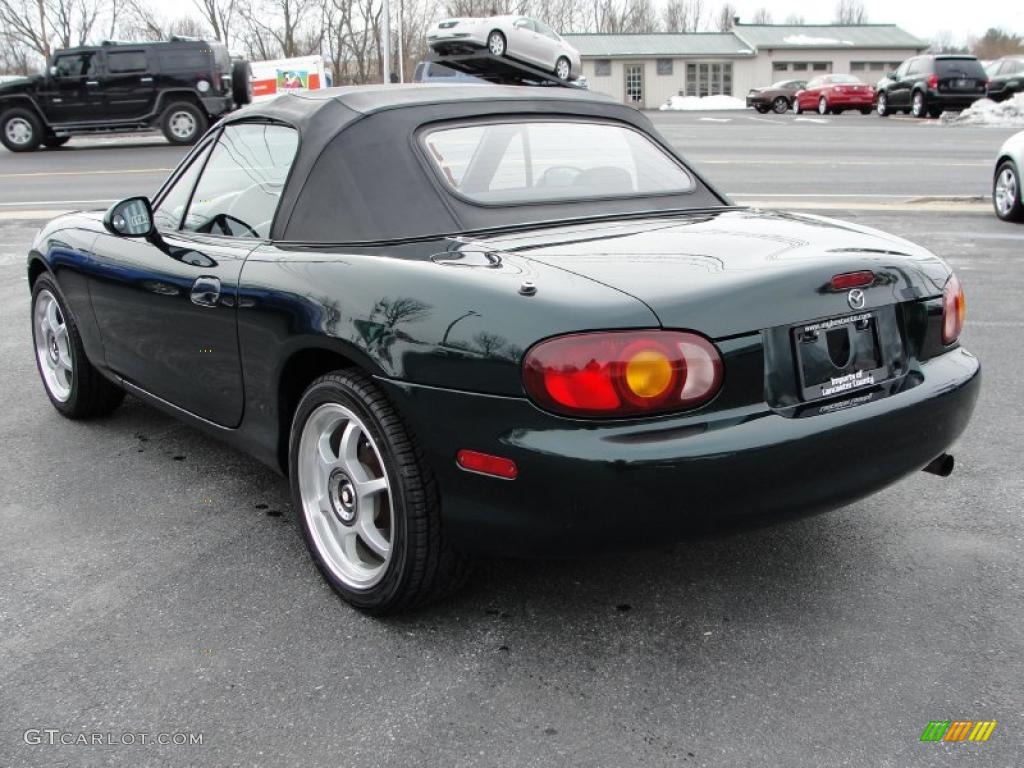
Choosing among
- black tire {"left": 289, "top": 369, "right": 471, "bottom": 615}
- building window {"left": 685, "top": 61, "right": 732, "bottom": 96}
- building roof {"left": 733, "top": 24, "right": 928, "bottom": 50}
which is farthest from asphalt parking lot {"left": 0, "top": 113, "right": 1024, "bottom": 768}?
building roof {"left": 733, "top": 24, "right": 928, "bottom": 50}

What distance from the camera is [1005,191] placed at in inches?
416

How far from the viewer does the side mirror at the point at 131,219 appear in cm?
375

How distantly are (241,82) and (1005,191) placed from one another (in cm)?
1829

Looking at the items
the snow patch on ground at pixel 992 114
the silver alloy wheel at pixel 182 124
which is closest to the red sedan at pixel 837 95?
the snow patch on ground at pixel 992 114

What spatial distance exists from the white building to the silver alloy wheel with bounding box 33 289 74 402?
57.5 metres

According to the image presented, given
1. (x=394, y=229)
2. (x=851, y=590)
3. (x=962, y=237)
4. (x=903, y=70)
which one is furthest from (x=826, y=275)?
(x=903, y=70)

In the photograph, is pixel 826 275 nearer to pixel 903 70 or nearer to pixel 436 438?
pixel 436 438

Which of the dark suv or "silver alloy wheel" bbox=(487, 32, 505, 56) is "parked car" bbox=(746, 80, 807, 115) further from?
"silver alloy wheel" bbox=(487, 32, 505, 56)

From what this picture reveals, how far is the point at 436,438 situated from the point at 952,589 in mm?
1656

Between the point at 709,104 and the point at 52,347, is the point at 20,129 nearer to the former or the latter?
the point at 52,347

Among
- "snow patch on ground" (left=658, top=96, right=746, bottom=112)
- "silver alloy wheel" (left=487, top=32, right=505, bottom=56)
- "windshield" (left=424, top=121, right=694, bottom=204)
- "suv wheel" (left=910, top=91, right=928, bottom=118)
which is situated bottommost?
"windshield" (left=424, top=121, right=694, bottom=204)

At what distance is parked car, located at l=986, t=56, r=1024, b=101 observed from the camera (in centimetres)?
3075

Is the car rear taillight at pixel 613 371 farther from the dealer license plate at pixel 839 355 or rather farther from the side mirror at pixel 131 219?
the side mirror at pixel 131 219

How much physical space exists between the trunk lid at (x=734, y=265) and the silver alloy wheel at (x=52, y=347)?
2.82m
